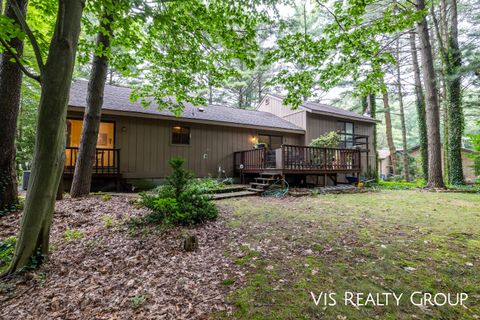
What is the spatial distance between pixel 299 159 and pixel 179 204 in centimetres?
633

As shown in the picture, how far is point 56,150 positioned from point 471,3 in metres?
20.3

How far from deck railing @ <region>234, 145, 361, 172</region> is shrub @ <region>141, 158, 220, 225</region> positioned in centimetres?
489

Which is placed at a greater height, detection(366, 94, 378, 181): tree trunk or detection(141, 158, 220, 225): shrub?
detection(366, 94, 378, 181): tree trunk

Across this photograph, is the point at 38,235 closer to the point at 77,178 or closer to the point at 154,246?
the point at 154,246

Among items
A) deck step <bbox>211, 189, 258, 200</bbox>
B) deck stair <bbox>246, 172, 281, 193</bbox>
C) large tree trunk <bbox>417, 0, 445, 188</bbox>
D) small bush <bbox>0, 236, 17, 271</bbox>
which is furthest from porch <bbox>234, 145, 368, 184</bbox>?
small bush <bbox>0, 236, 17, 271</bbox>

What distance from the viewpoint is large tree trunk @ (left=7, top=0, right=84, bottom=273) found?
7.79 ft

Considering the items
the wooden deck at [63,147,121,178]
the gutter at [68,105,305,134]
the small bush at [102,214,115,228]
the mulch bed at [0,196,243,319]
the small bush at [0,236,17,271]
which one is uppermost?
the gutter at [68,105,305,134]

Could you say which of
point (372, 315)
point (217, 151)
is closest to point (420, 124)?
point (217, 151)

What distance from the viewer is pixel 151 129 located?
938cm

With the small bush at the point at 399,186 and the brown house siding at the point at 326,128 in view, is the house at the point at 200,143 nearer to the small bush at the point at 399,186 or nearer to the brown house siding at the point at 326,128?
the brown house siding at the point at 326,128

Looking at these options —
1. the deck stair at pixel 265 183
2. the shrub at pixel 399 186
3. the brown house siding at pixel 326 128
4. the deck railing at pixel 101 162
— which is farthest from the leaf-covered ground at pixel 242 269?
the brown house siding at pixel 326 128

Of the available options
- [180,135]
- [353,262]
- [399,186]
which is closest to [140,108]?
[180,135]

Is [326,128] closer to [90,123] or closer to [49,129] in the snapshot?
[90,123]

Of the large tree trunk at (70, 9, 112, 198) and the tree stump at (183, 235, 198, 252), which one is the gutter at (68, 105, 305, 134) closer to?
the large tree trunk at (70, 9, 112, 198)
